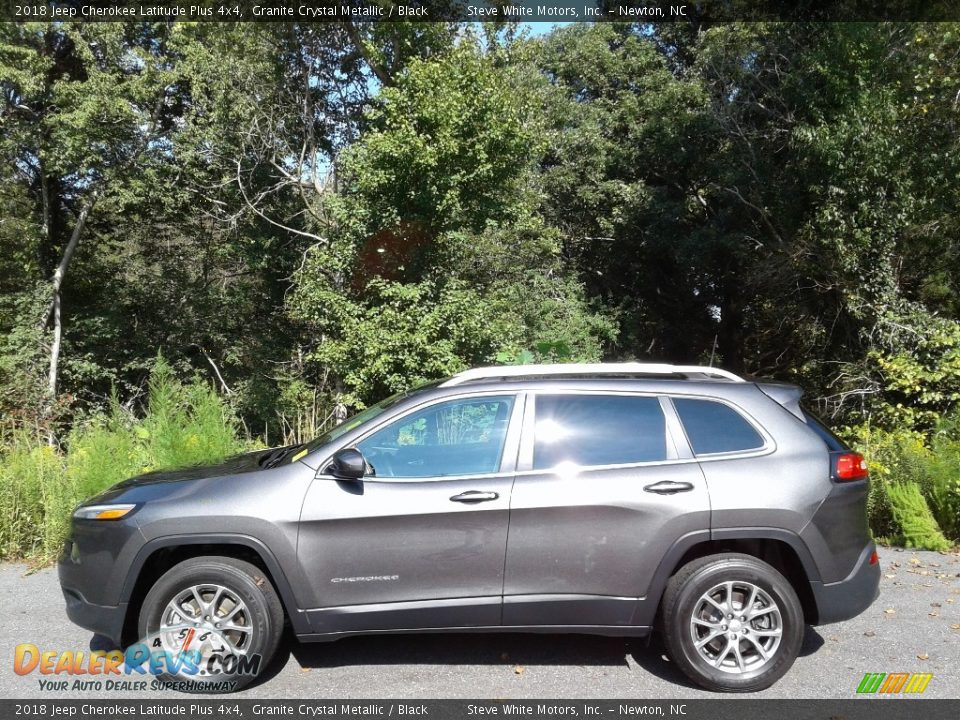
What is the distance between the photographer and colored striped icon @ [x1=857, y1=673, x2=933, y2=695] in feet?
13.6

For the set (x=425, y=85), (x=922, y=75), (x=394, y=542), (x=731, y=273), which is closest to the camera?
(x=394, y=542)

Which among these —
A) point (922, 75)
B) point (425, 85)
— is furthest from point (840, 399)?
point (425, 85)

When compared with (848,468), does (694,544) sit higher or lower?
lower

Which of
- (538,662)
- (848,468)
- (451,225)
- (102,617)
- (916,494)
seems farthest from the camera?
(451,225)

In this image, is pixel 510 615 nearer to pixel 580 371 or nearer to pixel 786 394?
pixel 580 371

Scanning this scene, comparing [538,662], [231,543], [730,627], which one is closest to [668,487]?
[730,627]

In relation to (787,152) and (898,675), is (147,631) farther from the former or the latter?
(787,152)

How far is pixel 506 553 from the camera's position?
4059 millimetres

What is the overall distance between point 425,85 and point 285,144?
527 centimetres

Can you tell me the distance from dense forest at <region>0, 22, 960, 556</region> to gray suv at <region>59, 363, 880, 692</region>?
11.6 ft

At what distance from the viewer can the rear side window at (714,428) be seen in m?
4.28

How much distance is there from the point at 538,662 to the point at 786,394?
86.9 inches

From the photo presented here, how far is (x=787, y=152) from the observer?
52.3 feet

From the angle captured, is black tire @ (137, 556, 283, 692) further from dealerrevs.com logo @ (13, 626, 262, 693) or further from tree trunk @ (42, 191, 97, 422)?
tree trunk @ (42, 191, 97, 422)
